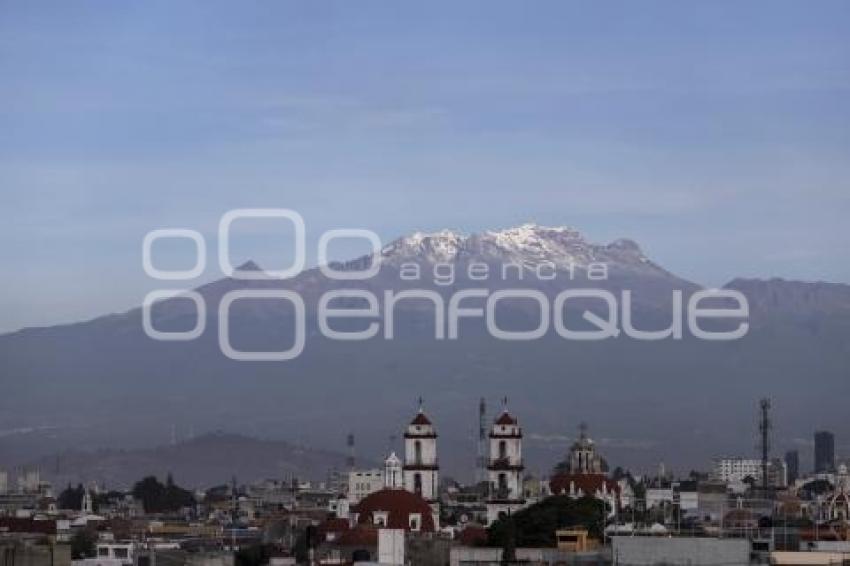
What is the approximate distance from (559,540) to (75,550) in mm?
15561

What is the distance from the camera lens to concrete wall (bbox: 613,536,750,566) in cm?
6181

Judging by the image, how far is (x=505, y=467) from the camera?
419 feet

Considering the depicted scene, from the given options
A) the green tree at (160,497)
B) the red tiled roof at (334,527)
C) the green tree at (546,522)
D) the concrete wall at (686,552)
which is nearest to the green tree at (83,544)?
the red tiled roof at (334,527)

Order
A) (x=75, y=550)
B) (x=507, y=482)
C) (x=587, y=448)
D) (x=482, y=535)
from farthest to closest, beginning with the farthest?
1. (x=587, y=448)
2. (x=507, y=482)
3. (x=482, y=535)
4. (x=75, y=550)

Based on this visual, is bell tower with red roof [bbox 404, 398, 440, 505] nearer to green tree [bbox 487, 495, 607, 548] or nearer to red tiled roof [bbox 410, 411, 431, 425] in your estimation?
red tiled roof [bbox 410, 411, 431, 425]

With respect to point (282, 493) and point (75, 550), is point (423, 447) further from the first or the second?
point (282, 493)

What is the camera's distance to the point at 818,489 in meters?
159

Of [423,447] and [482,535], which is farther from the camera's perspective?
[423,447]

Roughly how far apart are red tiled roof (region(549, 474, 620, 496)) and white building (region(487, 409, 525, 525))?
1597 mm

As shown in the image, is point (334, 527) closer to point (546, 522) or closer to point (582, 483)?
point (582, 483)

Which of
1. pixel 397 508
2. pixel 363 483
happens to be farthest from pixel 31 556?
pixel 363 483

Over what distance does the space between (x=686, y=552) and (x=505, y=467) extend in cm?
6559

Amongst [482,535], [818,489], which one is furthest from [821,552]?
[818,489]

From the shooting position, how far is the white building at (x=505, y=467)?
125688 mm
